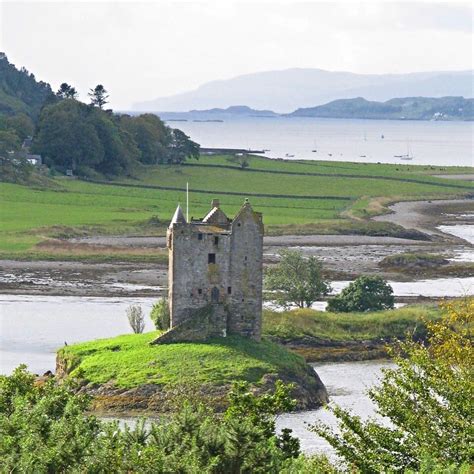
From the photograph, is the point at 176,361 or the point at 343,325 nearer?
the point at 176,361

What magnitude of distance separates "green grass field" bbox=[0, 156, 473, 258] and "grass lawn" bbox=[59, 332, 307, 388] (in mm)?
47409

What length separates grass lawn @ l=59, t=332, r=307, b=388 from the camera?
6838 centimetres

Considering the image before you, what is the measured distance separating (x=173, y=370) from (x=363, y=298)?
2437 centimetres

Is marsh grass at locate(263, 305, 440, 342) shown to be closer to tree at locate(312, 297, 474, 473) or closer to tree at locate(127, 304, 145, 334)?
tree at locate(127, 304, 145, 334)

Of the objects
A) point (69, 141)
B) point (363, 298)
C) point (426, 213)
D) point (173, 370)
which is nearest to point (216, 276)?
point (173, 370)

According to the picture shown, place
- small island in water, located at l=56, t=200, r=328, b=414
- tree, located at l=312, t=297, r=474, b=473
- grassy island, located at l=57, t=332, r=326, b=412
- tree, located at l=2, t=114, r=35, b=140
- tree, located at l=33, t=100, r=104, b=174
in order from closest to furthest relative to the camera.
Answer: tree, located at l=312, t=297, r=474, b=473, grassy island, located at l=57, t=332, r=326, b=412, small island in water, located at l=56, t=200, r=328, b=414, tree, located at l=33, t=100, r=104, b=174, tree, located at l=2, t=114, r=35, b=140

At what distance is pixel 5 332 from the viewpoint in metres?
86.1

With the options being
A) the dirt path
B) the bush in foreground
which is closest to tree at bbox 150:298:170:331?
the bush in foreground

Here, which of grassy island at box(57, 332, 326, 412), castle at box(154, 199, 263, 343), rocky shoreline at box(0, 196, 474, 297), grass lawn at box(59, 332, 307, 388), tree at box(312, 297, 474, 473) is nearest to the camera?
tree at box(312, 297, 474, 473)

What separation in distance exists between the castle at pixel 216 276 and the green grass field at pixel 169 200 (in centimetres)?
4760

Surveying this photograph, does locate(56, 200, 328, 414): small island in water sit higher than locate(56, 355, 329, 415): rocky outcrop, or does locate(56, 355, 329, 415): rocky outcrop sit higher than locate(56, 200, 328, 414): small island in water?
locate(56, 200, 328, 414): small island in water

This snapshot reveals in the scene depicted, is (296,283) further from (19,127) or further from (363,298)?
(19,127)

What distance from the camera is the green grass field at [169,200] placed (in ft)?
448

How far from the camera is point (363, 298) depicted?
90.9 metres
